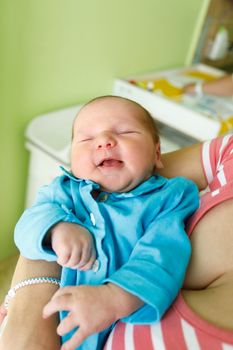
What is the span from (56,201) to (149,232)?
0.20 m

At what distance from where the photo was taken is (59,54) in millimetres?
1430

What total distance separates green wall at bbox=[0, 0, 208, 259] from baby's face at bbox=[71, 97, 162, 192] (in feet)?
1.99

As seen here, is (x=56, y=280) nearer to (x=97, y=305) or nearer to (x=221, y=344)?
(x=97, y=305)

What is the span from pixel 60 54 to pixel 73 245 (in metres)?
1.02

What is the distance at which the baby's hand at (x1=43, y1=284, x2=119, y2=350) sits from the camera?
1.76 ft

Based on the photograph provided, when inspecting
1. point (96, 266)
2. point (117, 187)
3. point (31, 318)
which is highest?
point (117, 187)

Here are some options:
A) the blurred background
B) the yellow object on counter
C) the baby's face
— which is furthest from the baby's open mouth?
the yellow object on counter

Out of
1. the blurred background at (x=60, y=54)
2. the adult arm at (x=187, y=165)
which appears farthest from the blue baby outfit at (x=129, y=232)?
the blurred background at (x=60, y=54)

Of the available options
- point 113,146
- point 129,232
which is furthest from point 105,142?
point 129,232

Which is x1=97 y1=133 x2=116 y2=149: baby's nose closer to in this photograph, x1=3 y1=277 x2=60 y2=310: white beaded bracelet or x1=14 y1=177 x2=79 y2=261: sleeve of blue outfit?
x1=14 y1=177 x2=79 y2=261: sleeve of blue outfit

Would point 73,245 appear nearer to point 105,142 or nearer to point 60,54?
point 105,142

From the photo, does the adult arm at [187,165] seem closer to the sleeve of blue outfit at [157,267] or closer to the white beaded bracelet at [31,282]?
the sleeve of blue outfit at [157,267]

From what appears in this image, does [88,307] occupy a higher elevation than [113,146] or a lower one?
lower

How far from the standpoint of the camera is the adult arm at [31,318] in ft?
2.20
